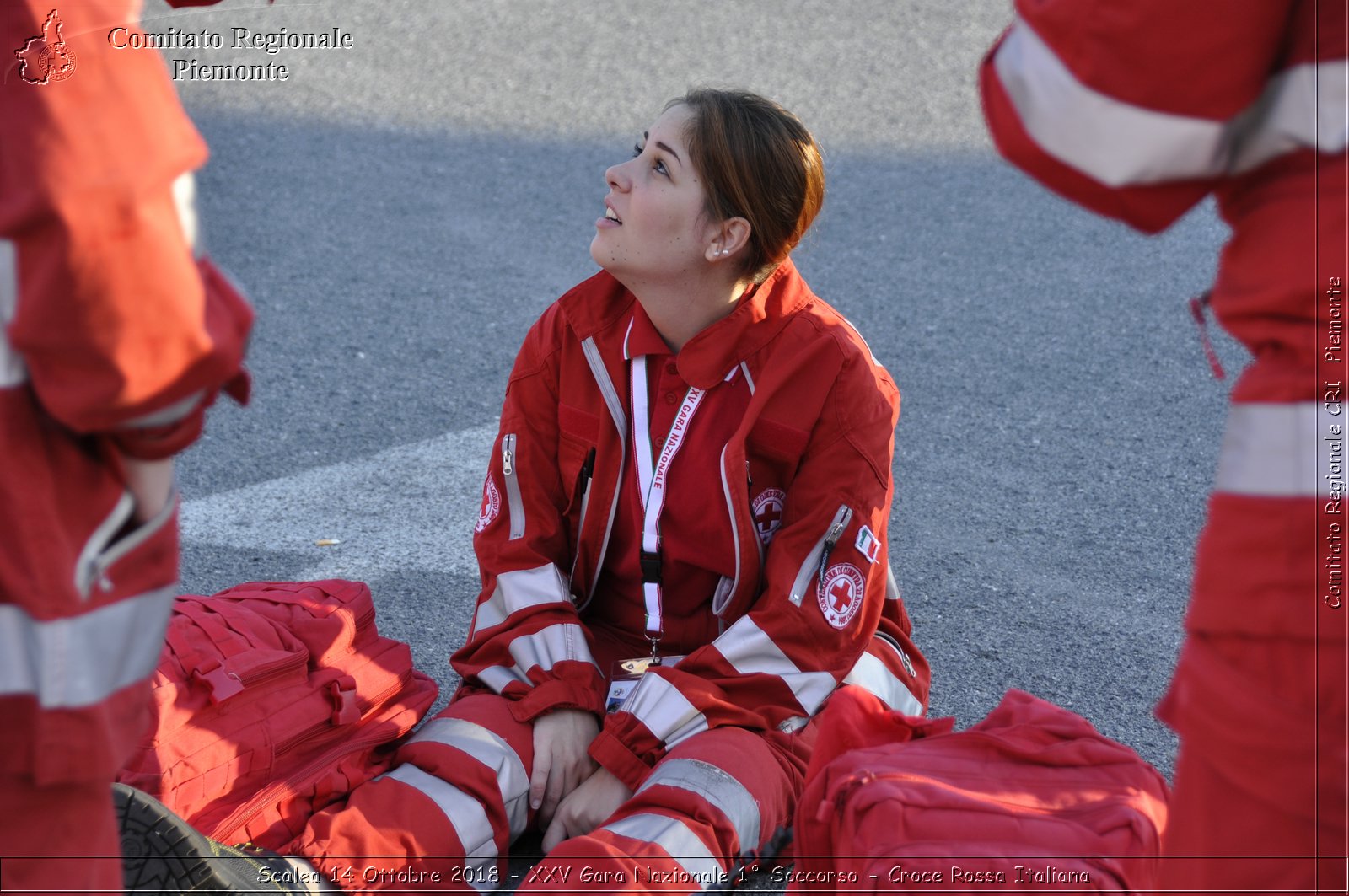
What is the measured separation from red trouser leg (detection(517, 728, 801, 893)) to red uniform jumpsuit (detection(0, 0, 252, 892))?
0.86 meters

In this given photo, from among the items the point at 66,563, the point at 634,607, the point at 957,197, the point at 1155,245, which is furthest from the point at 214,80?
the point at 66,563

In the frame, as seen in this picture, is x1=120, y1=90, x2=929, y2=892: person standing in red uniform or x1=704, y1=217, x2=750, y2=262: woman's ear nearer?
x1=120, y1=90, x2=929, y2=892: person standing in red uniform

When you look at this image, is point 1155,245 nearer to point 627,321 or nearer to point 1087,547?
point 1087,547

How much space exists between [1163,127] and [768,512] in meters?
1.39

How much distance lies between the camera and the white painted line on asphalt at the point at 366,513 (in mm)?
3480

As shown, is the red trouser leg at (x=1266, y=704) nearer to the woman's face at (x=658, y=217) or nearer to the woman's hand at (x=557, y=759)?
the woman's hand at (x=557, y=759)

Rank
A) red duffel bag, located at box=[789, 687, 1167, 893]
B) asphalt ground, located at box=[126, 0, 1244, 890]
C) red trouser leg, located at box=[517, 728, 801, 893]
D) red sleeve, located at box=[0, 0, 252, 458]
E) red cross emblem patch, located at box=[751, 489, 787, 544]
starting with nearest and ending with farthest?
1. red sleeve, located at box=[0, 0, 252, 458]
2. red duffel bag, located at box=[789, 687, 1167, 893]
3. red trouser leg, located at box=[517, 728, 801, 893]
4. red cross emblem patch, located at box=[751, 489, 787, 544]
5. asphalt ground, located at box=[126, 0, 1244, 890]

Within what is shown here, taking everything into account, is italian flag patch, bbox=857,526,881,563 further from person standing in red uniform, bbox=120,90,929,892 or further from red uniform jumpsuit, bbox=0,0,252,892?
red uniform jumpsuit, bbox=0,0,252,892

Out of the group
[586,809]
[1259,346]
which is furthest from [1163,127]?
[586,809]

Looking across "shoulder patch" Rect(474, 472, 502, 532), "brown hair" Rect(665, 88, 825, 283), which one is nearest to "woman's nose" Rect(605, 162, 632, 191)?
"brown hair" Rect(665, 88, 825, 283)

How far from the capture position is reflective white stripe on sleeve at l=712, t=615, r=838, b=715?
2.46 meters

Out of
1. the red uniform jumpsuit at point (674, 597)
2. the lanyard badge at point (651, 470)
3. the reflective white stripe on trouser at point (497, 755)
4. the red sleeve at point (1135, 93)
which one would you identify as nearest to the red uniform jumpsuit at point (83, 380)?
the red sleeve at point (1135, 93)

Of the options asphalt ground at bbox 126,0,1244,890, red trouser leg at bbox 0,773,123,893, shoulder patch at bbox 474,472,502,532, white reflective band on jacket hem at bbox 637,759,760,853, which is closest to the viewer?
red trouser leg at bbox 0,773,123,893

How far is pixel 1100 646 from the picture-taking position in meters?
3.18
